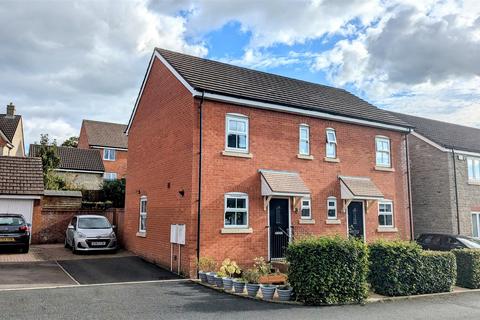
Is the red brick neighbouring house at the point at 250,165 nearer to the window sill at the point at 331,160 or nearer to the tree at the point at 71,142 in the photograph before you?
the window sill at the point at 331,160

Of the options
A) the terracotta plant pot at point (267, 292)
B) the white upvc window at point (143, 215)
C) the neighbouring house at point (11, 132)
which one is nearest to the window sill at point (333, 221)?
the terracotta plant pot at point (267, 292)

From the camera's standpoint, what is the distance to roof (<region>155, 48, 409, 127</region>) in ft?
48.2

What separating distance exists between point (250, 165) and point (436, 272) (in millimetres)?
6634

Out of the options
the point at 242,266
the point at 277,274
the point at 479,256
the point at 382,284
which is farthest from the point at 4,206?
the point at 479,256

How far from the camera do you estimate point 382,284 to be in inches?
443

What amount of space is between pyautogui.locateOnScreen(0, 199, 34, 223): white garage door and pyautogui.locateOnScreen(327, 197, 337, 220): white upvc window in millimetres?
13613

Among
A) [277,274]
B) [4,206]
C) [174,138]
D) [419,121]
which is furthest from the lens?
[419,121]

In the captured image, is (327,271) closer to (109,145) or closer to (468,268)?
(468,268)

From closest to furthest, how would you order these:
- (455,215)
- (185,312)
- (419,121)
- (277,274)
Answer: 1. (185,312)
2. (277,274)
3. (455,215)
4. (419,121)

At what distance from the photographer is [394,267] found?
11.2 m

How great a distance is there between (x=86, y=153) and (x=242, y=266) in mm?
31342

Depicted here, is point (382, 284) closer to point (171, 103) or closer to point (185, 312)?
point (185, 312)

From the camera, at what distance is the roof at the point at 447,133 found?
22625 millimetres

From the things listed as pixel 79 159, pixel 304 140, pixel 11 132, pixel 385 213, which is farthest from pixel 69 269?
pixel 79 159
